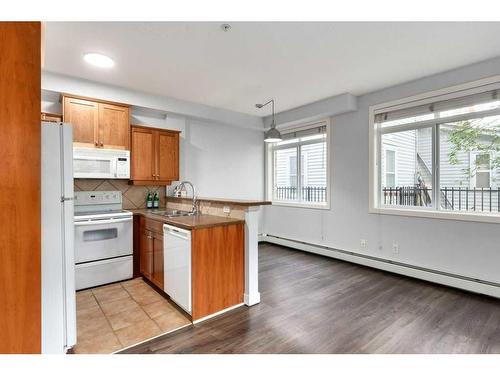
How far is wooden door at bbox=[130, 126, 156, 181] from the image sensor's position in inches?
148

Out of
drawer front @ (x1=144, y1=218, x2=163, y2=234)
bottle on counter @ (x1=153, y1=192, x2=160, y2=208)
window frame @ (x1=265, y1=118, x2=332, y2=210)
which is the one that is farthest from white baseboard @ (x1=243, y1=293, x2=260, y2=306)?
window frame @ (x1=265, y1=118, x2=332, y2=210)

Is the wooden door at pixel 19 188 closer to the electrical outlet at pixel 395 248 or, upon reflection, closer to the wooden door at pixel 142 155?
the wooden door at pixel 142 155

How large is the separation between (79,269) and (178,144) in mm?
2226

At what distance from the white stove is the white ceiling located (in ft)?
5.73

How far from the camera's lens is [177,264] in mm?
2600

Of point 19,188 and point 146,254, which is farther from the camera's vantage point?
point 146,254

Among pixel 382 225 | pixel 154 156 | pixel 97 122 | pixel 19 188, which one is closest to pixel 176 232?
pixel 19 188

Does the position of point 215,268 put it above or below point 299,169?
below

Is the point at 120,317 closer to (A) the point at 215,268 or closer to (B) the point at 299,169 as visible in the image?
(A) the point at 215,268

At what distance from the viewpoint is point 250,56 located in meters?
2.77

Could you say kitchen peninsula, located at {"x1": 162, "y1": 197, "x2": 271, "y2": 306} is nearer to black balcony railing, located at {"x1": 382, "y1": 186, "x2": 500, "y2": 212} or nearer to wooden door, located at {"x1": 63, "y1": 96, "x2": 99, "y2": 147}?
wooden door, located at {"x1": 63, "y1": 96, "x2": 99, "y2": 147}

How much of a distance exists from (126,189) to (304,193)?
3239 millimetres

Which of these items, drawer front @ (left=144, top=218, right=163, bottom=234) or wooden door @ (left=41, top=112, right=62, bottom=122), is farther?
wooden door @ (left=41, top=112, right=62, bottom=122)
